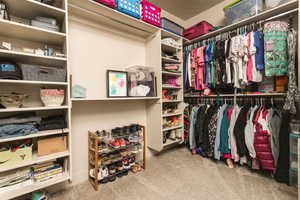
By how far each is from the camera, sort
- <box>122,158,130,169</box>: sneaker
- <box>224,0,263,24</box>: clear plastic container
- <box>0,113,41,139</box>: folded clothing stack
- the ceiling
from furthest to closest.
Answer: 1. the ceiling
2. <box>122,158,130,169</box>: sneaker
3. <box>224,0,263,24</box>: clear plastic container
4. <box>0,113,41,139</box>: folded clothing stack

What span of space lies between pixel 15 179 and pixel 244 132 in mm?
2527

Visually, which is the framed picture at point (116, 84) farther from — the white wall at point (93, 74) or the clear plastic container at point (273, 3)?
the clear plastic container at point (273, 3)

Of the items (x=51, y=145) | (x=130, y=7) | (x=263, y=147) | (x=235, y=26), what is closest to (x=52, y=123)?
(x=51, y=145)

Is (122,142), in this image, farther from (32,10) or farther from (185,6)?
(185,6)

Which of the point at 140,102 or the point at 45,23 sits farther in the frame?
the point at 140,102

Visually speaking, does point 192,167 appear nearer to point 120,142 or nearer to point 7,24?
point 120,142

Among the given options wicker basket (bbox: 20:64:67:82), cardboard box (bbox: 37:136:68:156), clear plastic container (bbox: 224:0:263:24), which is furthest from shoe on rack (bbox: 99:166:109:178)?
clear plastic container (bbox: 224:0:263:24)

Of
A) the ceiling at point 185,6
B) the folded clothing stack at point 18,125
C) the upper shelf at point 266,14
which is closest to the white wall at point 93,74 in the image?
the folded clothing stack at point 18,125

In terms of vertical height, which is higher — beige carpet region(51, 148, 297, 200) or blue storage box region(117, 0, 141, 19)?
blue storage box region(117, 0, 141, 19)

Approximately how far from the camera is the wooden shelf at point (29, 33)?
3.68 ft

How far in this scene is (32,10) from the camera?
129 centimetres

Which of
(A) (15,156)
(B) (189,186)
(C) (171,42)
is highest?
(C) (171,42)

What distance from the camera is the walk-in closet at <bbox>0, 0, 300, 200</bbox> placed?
1.25 metres

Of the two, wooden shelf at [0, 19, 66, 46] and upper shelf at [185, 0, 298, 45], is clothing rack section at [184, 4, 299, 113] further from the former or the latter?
wooden shelf at [0, 19, 66, 46]
